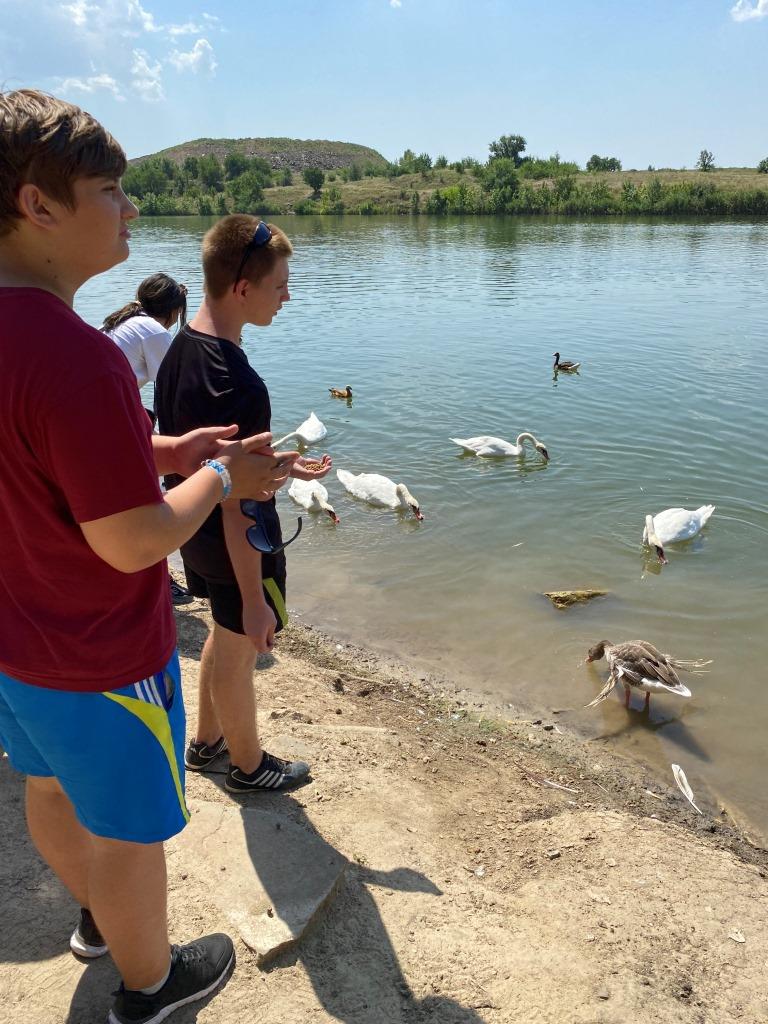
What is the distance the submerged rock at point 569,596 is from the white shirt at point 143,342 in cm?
390

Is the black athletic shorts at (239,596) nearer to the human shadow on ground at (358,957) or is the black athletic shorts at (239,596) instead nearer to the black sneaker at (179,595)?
the human shadow on ground at (358,957)

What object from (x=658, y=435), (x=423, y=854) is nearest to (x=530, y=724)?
(x=423, y=854)

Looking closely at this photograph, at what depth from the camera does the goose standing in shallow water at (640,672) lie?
511 centimetres

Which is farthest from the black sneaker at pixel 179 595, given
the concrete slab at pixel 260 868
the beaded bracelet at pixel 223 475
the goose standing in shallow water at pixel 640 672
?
the beaded bracelet at pixel 223 475

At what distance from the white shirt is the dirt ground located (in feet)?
7.31

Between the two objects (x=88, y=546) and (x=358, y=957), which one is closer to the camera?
(x=88, y=546)

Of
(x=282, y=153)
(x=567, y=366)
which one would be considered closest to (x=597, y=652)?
(x=567, y=366)

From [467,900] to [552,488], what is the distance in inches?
271

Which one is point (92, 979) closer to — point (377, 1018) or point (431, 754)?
point (377, 1018)

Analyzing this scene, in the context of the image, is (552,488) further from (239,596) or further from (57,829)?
(57,829)

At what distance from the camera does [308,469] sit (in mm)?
3156

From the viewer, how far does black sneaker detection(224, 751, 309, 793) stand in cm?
338

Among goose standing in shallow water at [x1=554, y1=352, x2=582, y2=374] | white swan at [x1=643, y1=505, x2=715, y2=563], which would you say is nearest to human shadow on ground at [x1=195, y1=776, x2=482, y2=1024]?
white swan at [x1=643, y1=505, x2=715, y2=563]

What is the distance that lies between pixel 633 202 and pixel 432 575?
205ft
